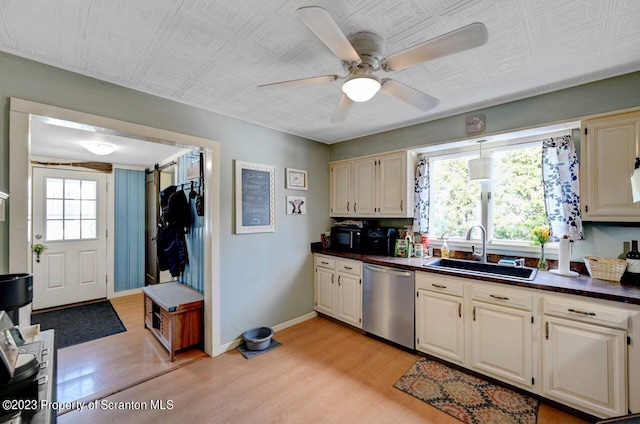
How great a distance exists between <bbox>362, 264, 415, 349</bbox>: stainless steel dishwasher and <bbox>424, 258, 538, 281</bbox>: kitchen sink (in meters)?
0.33

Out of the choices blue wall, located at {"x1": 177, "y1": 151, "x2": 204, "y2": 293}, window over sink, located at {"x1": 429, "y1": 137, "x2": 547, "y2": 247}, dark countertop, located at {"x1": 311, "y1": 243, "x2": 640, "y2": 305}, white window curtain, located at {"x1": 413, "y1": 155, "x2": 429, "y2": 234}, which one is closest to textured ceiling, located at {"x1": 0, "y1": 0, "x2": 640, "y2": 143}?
window over sink, located at {"x1": 429, "y1": 137, "x2": 547, "y2": 247}

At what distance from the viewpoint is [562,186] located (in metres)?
2.35

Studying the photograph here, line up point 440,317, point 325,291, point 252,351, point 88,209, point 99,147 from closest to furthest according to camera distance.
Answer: point 440,317
point 252,351
point 99,147
point 325,291
point 88,209

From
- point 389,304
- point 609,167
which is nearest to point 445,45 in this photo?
point 609,167

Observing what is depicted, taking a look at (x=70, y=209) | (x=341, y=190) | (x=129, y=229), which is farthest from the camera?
(x=129, y=229)

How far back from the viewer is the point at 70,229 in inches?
165

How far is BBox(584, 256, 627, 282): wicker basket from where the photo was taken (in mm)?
1966

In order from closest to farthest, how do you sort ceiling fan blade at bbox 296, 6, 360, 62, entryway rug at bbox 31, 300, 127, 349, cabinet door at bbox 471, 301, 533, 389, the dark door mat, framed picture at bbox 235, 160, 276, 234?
ceiling fan blade at bbox 296, 6, 360, 62 < cabinet door at bbox 471, 301, 533, 389 < the dark door mat < framed picture at bbox 235, 160, 276, 234 < entryway rug at bbox 31, 300, 127, 349

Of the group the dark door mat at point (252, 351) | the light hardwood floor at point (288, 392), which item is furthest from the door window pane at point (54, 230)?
the dark door mat at point (252, 351)

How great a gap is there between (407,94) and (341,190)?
212 centimetres

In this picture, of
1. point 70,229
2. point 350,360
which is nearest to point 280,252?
point 350,360

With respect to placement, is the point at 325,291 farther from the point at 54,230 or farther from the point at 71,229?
the point at 54,230

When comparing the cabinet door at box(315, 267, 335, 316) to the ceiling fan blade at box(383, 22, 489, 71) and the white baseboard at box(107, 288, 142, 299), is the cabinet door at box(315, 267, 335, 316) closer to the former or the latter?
the ceiling fan blade at box(383, 22, 489, 71)

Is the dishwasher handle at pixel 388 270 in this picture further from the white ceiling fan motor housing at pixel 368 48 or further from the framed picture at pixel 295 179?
the white ceiling fan motor housing at pixel 368 48
